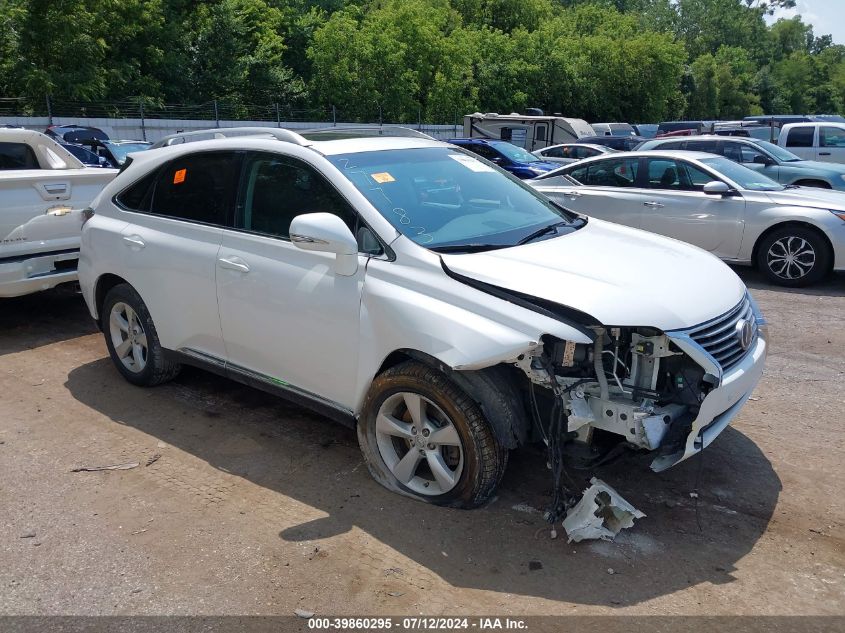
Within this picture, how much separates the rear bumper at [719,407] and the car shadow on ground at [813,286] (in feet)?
16.9

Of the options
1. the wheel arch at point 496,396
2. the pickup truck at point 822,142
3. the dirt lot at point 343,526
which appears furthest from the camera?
the pickup truck at point 822,142

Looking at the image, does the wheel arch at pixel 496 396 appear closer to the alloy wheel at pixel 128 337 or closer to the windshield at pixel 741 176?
the alloy wheel at pixel 128 337

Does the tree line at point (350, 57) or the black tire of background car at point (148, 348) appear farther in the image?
the tree line at point (350, 57)

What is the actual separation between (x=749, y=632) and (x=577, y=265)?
1.77 meters

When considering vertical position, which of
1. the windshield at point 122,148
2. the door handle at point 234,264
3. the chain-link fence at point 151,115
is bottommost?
the door handle at point 234,264

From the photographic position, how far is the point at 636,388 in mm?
3436

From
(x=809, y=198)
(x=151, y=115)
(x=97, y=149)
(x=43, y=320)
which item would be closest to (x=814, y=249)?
(x=809, y=198)

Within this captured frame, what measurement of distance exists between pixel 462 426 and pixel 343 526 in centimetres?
78

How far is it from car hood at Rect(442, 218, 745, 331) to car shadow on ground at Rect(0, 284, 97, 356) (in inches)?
183

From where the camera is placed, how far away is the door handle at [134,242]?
5090 mm

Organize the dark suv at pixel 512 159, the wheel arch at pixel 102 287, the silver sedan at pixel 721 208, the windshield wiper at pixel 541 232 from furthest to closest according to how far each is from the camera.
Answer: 1. the dark suv at pixel 512 159
2. the silver sedan at pixel 721 208
3. the wheel arch at pixel 102 287
4. the windshield wiper at pixel 541 232

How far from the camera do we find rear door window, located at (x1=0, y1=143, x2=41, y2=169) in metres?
7.74

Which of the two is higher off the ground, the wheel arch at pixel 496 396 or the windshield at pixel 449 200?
the windshield at pixel 449 200

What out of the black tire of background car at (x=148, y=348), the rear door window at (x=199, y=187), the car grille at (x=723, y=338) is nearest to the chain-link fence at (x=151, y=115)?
the black tire of background car at (x=148, y=348)
